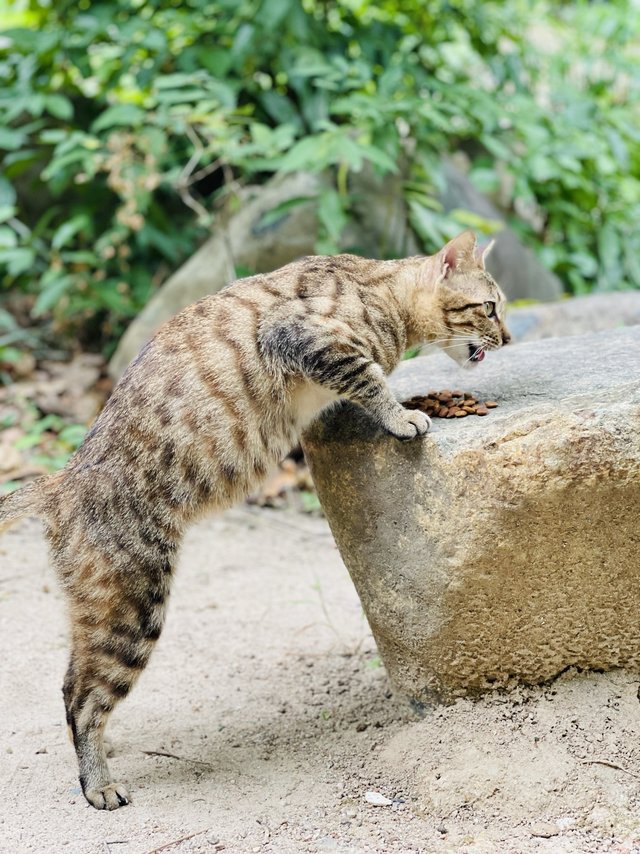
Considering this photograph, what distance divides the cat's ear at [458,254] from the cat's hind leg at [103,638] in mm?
1581

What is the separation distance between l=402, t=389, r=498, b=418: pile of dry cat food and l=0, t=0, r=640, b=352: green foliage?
247cm

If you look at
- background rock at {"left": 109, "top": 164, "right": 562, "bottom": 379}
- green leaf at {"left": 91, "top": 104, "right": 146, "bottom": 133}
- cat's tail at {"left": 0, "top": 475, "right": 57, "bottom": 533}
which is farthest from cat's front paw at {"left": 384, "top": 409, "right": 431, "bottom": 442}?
green leaf at {"left": 91, "top": 104, "right": 146, "bottom": 133}

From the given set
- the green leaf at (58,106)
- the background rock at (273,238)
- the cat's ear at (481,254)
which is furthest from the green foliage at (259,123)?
the cat's ear at (481,254)

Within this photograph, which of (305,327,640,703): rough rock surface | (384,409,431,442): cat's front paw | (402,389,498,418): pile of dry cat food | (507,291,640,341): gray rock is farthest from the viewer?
(507,291,640,341): gray rock

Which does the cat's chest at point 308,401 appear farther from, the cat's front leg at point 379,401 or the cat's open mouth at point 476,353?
the cat's open mouth at point 476,353

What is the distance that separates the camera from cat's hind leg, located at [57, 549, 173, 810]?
3.30 meters

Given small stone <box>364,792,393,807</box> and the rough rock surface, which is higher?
the rough rock surface

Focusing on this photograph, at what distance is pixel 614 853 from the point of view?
2.80 m

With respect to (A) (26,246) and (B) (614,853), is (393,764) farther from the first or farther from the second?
(A) (26,246)

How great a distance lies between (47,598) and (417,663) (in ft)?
8.07

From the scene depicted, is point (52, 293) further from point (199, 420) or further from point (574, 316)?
point (199, 420)

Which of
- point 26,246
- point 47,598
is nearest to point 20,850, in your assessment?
point 47,598

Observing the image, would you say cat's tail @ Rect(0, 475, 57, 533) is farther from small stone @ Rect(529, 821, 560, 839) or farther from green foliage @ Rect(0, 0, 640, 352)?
green foliage @ Rect(0, 0, 640, 352)

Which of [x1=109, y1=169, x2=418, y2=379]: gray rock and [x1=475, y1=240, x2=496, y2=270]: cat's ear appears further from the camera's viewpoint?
[x1=109, y1=169, x2=418, y2=379]: gray rock
